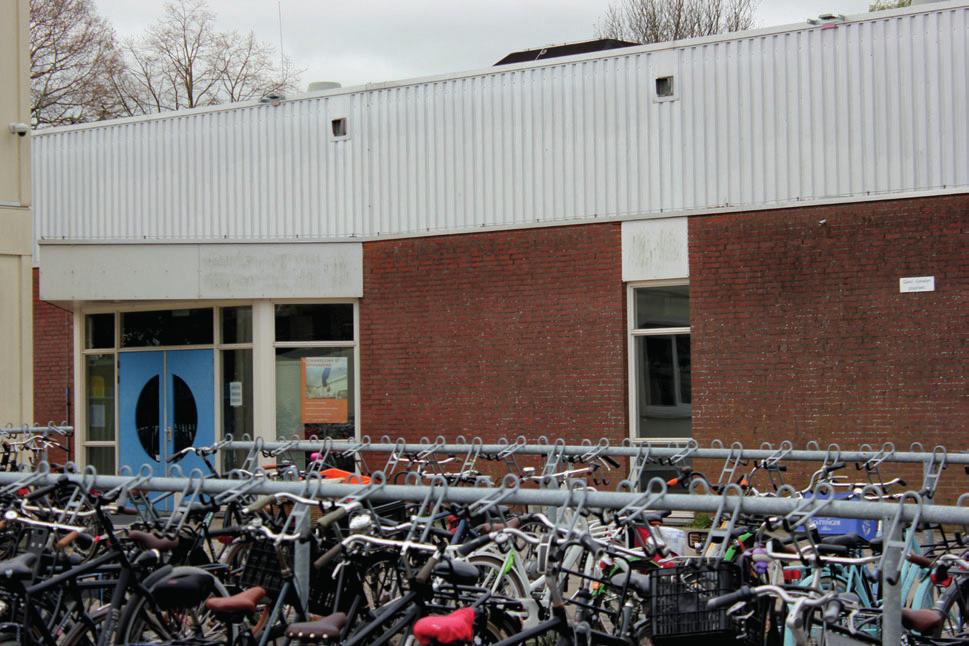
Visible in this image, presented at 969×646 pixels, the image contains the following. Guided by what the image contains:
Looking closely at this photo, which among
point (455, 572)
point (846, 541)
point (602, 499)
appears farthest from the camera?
point (846, 541)

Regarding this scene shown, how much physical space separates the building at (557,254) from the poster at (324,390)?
3 cm

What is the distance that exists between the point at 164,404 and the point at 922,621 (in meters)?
13.5

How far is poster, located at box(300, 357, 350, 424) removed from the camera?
54.6 ft

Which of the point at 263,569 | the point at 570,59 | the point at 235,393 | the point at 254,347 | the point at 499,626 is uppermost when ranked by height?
the point at 570,59

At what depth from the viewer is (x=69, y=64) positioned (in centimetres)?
3369

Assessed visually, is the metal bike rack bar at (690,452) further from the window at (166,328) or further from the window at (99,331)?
the window at (99,331)

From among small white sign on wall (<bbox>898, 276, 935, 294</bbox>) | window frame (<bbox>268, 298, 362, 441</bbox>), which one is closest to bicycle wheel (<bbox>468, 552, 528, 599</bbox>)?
small white sign on wall (<bbox>898, 276, 935, 294</bbox>)

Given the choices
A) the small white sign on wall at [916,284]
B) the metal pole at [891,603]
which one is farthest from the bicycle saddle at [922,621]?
the small white sign on wall at [916,284]

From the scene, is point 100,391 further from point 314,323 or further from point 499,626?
point 499,626

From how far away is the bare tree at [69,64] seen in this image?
1294 inches

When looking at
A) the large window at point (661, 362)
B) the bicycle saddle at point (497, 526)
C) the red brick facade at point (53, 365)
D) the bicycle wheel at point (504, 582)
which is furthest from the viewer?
the red brick facade at point (53, 365)

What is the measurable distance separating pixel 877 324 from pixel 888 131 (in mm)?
2156

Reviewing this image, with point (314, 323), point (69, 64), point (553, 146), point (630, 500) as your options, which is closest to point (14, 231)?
point (314, 323)

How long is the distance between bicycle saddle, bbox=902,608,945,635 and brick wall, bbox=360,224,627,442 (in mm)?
9851
